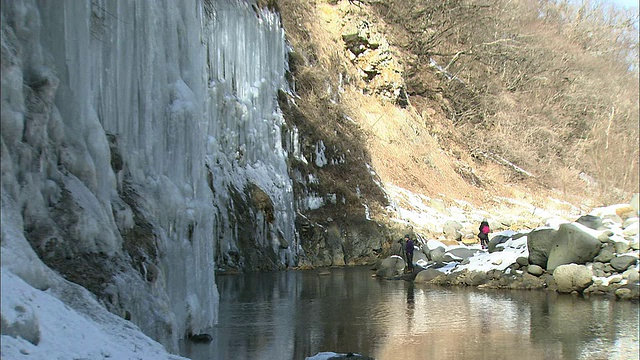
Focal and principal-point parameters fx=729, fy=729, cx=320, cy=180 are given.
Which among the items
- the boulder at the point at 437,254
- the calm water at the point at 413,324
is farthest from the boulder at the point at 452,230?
the calm water at the point at 413,324

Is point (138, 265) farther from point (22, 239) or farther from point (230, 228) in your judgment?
point (230, 228)

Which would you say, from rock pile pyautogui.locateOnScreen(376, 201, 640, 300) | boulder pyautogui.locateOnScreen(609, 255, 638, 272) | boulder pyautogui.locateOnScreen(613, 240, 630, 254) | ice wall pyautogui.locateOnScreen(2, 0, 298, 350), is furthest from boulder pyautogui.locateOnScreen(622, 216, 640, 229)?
ice wall pyautogui.locateOnScreen(2, 0, 298, 350)

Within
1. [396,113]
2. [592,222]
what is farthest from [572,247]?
[396,113]

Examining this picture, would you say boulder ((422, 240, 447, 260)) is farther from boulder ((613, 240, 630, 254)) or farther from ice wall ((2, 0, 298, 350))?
ice wall ((2, 0, 298, 350))

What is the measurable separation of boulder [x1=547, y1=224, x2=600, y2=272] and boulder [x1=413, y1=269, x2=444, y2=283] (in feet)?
15.3

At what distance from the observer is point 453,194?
47062 millimetres

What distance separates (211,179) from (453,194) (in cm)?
2440

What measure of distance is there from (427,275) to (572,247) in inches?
236

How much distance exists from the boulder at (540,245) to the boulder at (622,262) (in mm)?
2680

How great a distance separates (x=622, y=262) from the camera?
814 inches

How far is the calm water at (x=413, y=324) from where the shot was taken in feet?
40.9

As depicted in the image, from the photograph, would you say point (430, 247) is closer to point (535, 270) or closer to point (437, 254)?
point (437, 254)

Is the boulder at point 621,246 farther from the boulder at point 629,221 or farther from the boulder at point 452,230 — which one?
the boulder at point 452,230

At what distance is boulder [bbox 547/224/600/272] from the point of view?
21781 mm
